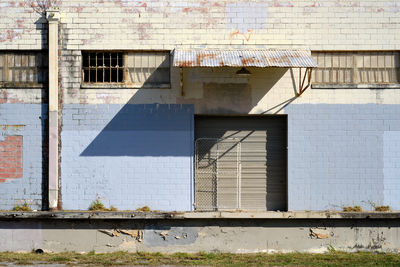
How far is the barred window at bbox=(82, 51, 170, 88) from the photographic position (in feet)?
47.8

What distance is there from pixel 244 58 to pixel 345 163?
12.7 ft

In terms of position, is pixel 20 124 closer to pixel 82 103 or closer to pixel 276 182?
pixel 82 103

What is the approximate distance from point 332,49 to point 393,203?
171 inches

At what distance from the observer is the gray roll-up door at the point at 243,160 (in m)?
14.7

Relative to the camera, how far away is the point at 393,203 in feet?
47.2

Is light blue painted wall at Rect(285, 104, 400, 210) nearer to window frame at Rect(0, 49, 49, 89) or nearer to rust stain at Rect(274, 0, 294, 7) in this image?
rust stain at Rect(274, 0, 294, 7)

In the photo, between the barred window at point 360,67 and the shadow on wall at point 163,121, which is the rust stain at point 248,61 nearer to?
the shadow on wall at point 163,121

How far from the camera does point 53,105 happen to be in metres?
14.4

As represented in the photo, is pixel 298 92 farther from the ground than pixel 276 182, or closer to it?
farther from the ground

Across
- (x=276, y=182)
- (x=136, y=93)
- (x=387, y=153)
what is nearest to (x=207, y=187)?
(x=276, y=182)

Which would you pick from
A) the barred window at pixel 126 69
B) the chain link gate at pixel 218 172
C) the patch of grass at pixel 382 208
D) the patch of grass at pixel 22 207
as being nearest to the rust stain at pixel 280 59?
the chain link gate at pixel 218 172

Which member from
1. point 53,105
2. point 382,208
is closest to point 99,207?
point 53,105

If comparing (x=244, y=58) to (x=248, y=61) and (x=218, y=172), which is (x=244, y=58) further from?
(x=218, y=172)

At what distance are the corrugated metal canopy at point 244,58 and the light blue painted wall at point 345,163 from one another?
1.87 meters
